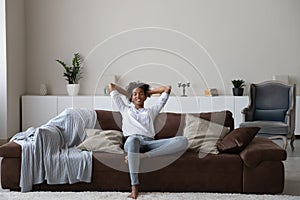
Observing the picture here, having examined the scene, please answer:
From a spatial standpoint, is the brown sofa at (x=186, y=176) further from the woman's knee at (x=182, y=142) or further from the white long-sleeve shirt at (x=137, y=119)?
the white long-sleeve shirt at (x=137, y=119)

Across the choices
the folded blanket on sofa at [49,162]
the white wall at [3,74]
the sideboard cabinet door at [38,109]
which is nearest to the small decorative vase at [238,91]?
the sideboard cabinet door at [38,109]

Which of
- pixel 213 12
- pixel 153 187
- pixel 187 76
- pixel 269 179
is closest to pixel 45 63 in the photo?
pixel 187 76

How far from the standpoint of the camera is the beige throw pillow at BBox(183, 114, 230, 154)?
14.1 ft

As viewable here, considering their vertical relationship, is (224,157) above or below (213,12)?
below

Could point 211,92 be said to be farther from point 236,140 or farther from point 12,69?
point 236,140

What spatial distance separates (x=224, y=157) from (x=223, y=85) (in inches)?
145

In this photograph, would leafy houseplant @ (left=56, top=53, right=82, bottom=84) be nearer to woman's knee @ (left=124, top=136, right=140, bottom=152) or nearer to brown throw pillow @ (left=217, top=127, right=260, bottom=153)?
woman's knee @ (left=124, top=136, right=140, bottom=152)

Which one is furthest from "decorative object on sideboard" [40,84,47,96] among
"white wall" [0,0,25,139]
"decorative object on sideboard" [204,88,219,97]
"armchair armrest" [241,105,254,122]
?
"armchair armrest" [241,105,254,122]

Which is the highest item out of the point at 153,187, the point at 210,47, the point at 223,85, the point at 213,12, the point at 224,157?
the point at 213,12

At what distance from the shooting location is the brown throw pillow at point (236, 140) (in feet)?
13.8

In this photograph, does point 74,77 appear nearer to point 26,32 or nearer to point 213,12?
point 26,32

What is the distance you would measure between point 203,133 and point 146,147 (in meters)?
0.56

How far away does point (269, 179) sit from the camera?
13.3ft

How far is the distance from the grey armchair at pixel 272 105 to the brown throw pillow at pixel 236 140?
1.97 metres
